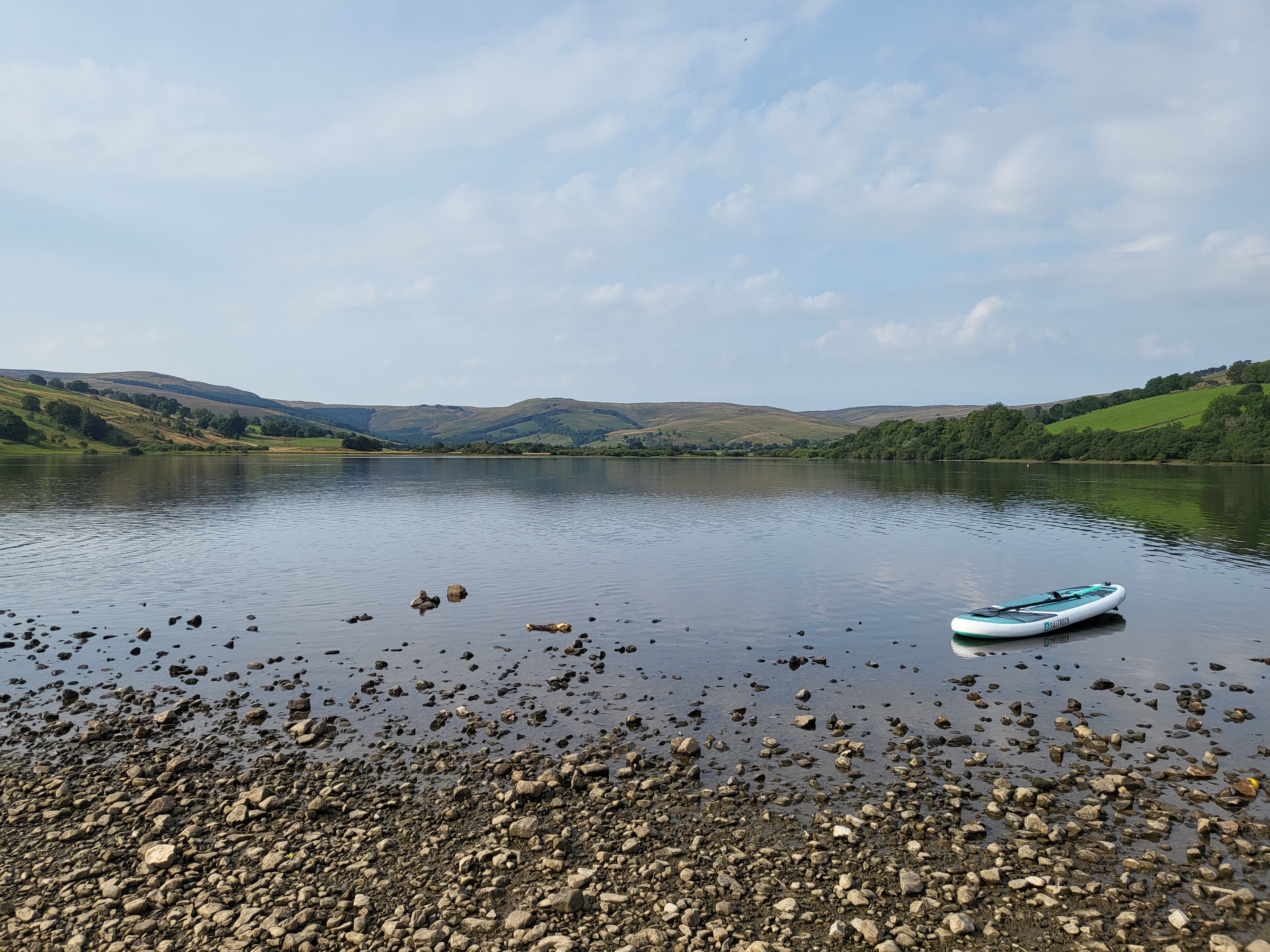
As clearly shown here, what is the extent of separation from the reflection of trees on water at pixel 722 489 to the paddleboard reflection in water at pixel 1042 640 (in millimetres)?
32057

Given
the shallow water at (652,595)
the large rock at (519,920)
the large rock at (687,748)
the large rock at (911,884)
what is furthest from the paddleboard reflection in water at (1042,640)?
the large rock at (519,920)

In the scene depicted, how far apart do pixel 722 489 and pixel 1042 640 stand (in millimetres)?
101559

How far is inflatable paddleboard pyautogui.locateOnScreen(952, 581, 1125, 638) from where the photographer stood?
34.1m

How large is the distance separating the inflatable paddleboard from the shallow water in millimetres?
848

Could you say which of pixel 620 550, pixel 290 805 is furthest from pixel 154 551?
pixel 290 805

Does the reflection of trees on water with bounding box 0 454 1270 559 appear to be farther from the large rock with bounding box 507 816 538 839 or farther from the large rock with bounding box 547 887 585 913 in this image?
the large rock with bounding box 547 887 585 913

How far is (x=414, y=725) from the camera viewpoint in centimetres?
2216

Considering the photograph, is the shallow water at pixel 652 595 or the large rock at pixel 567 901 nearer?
the large rock at pixel 567 901

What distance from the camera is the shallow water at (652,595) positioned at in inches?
1060

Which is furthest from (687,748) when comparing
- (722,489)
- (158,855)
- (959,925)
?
(722,489)

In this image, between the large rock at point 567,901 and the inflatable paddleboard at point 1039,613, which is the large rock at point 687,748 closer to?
the large rock at point 567,901

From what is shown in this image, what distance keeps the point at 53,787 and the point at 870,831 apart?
19.6 m

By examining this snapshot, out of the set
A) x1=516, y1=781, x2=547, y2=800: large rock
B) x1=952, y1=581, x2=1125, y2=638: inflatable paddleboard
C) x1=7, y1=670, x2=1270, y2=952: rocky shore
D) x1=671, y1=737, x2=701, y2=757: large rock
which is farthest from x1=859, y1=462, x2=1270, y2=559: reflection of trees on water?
x1=516, y1=781, x2=547, y2=800: large rock

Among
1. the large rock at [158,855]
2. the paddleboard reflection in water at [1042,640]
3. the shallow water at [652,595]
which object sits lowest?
the paddleboard reflection in water at [1042,640]
